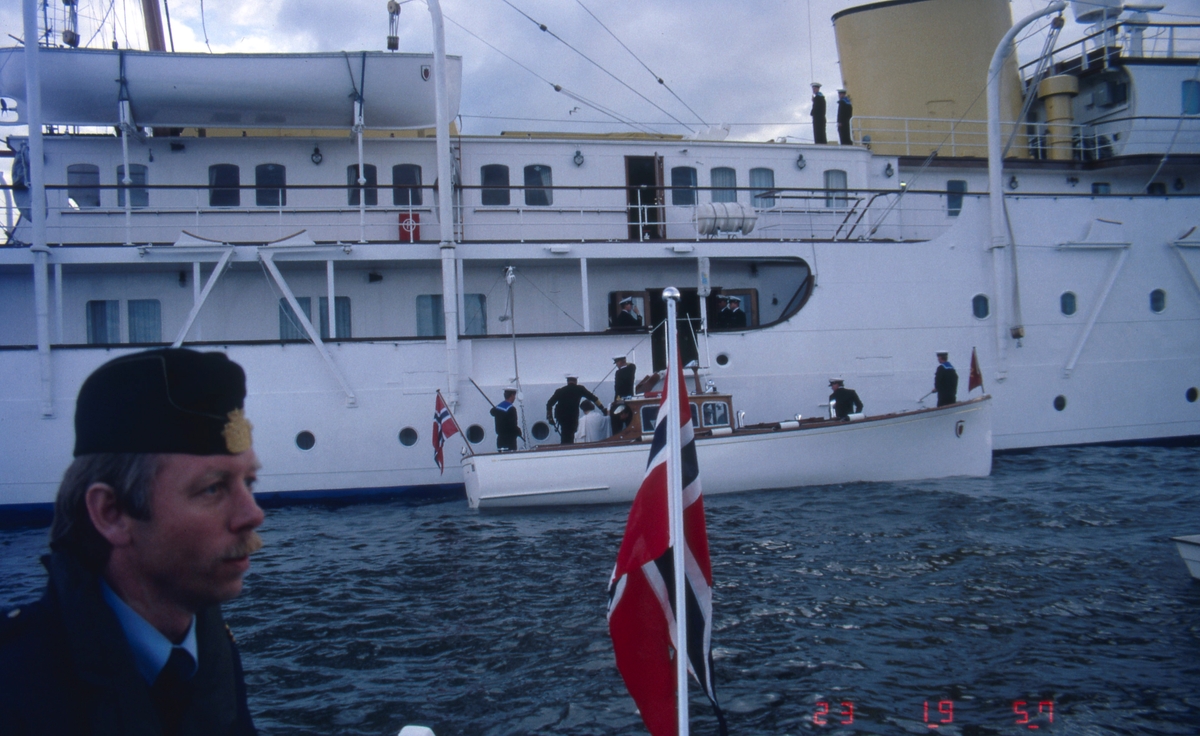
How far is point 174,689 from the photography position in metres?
1.84

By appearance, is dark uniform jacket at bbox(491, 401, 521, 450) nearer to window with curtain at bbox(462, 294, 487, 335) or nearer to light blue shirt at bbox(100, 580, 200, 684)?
window with curtain at bbox(462, 294, 487, 335)

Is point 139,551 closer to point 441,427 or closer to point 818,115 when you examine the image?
point 441,427

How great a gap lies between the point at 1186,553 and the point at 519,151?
12.9 m

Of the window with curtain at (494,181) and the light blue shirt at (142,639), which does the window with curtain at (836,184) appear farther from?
the light blue shirt at (142,639)

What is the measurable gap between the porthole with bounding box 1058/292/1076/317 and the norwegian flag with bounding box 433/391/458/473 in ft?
40.2

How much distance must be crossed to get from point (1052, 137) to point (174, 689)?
71.6 ft

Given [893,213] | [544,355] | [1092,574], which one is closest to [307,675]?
[1092,574]

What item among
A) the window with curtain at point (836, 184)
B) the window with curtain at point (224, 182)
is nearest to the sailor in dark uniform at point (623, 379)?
the window with curtain at point (836, 184)

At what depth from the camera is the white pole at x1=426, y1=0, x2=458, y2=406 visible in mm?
14344

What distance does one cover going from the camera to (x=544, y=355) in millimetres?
14977

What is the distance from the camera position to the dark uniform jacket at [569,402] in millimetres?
14391

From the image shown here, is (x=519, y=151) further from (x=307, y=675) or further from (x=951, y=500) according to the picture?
(x=307, y=675)

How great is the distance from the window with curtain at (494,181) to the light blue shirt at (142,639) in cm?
1561

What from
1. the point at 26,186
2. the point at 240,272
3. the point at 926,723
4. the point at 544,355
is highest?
the point at 26,186
